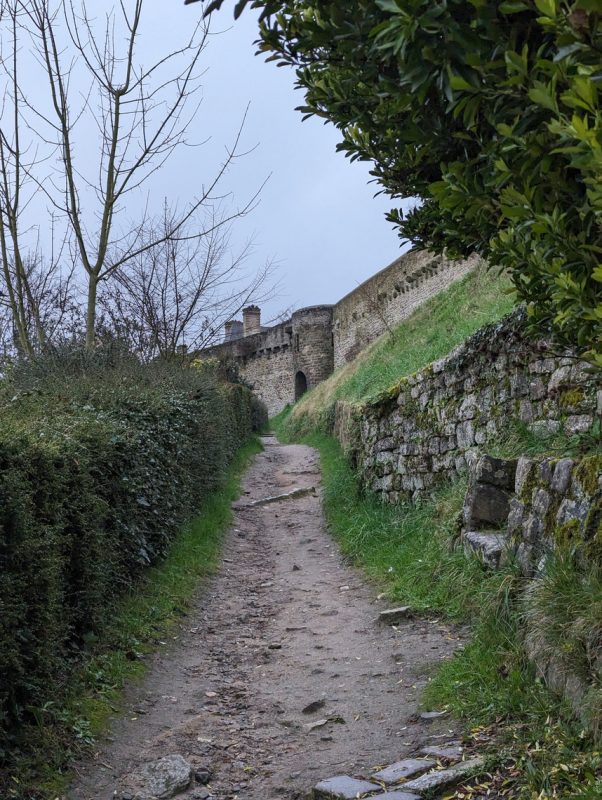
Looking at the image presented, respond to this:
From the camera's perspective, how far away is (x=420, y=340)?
60.3 feet

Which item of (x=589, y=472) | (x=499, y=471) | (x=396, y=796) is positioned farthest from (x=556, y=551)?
(x=499, y=471)

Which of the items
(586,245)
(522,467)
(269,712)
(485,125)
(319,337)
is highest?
(319,337)

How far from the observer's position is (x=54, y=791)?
3828mm

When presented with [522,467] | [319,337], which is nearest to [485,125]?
[522,467]

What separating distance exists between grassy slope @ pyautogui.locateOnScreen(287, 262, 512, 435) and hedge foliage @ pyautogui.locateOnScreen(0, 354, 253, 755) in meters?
5.53

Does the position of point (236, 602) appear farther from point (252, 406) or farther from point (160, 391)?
point (252, 406)

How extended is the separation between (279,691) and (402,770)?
5.98 ft

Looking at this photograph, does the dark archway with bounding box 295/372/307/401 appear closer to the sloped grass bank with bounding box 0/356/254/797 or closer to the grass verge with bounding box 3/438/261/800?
the sloped grass bank with bounding box 0/356/254/797

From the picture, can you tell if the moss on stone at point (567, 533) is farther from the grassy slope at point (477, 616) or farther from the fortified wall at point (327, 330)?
the fortified wall at point (327, 330)

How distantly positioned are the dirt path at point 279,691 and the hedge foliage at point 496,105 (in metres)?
2.84

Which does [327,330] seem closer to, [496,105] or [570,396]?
[570,396]

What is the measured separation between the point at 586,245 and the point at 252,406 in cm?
2322

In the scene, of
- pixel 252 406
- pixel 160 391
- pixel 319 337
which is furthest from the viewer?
pixel 319 337

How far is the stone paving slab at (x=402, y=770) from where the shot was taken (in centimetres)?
378
